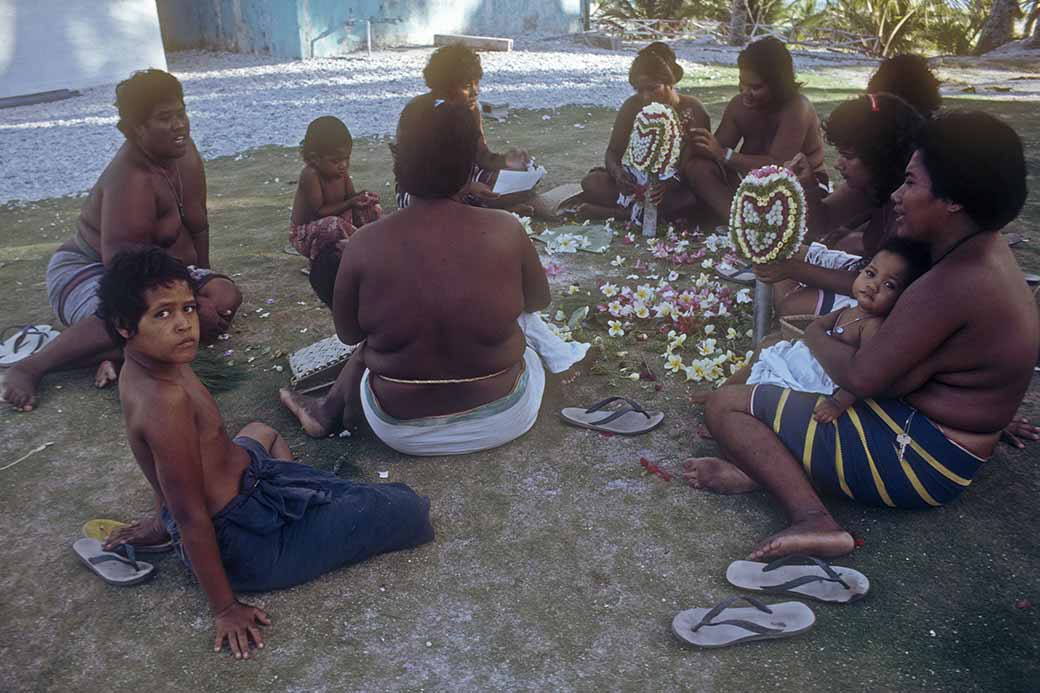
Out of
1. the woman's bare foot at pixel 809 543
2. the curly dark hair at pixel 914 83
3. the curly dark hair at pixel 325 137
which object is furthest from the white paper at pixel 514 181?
the woman's bare foot at pixel 809 543

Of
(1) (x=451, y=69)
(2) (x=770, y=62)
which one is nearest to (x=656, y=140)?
(2) (x=770, y=62)

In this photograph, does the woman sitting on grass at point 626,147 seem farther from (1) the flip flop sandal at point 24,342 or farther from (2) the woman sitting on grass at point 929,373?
(1) the flip flop sandal at point 24,342

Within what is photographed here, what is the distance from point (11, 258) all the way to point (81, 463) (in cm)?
337

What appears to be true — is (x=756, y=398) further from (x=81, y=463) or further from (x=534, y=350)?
(x=81, y=463)

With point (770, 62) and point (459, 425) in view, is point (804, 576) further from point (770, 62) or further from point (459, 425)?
point (770, 62)

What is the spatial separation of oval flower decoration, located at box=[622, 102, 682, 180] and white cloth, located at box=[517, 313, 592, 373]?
2.37 m

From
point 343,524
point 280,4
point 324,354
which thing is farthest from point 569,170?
point 280,4

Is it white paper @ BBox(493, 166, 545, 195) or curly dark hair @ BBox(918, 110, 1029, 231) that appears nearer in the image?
curly dark hair @ BBox(918, 110, 1029, 231)

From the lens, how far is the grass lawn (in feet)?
8.61

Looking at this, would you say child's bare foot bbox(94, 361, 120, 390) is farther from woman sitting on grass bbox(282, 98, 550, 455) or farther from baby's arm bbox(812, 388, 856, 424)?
baby's arm bbox(812, 388, 856, 424)

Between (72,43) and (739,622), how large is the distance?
544 inches

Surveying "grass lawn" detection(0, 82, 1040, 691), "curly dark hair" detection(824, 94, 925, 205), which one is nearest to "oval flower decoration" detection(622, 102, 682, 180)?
"curly dark hair" detection(824, 94, 925, 205)

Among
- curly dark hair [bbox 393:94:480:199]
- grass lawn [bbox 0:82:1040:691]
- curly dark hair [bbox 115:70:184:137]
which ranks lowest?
grass lawn [bbox 0:82:1040:691]

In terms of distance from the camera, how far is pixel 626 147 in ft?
21.7
